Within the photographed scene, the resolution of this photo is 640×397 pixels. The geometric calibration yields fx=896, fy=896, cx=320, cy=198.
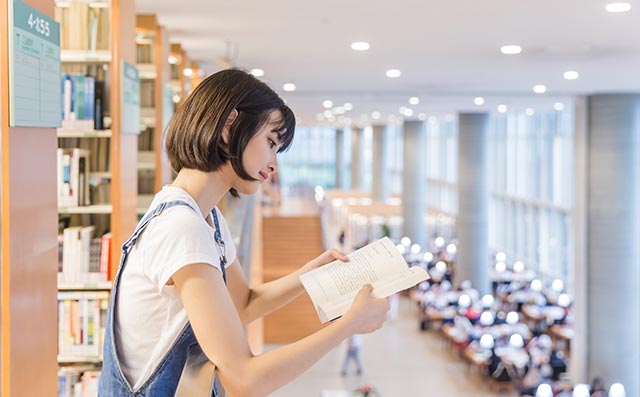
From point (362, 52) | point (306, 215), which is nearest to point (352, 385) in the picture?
point (362, 52)

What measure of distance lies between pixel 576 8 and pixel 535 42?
200cm

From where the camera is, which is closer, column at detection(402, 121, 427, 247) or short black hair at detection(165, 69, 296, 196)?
short black hair at detection(165, 69, 296, 196)

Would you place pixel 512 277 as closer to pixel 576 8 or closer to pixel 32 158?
pixel 576 8

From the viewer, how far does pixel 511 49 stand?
8.91 meters

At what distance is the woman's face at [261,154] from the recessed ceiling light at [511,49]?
7.28 metres

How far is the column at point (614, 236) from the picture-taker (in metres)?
13.2

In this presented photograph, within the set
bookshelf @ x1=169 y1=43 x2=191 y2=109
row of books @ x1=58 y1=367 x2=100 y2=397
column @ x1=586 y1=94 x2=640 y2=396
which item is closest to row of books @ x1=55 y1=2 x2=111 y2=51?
row of books @ x1=58 y1=367 x2=100 y2=397

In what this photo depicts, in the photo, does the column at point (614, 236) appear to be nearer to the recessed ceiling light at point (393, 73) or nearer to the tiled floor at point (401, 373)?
the tiled floor at point (401, 373)

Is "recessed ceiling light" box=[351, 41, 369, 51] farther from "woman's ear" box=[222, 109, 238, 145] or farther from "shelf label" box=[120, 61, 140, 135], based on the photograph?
"woman's ear" box=[222, 109, 238, 145]

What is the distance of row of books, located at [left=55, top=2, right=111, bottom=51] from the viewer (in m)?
4.96

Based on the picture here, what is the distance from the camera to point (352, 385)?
49.1 feet

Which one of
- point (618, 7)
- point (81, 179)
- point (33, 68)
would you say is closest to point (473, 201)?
point (618, 7)

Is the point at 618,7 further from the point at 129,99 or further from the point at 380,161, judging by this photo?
the point at 380,161

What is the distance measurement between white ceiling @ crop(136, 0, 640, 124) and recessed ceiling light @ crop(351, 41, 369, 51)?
76 millimetres
